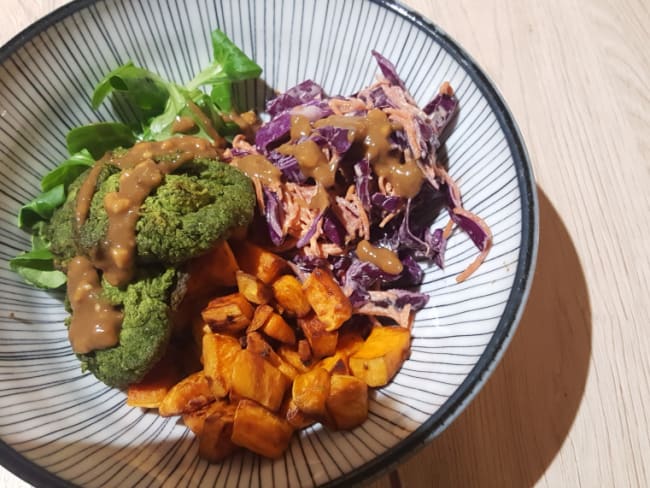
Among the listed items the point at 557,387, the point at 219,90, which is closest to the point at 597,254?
the point at 557,387

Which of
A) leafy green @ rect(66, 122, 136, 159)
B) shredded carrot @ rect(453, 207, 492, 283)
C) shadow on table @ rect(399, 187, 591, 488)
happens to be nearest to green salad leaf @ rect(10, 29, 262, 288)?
leafy green @ rect(66, 122, 136, 159)

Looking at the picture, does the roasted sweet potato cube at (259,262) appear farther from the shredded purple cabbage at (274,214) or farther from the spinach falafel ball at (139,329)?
the spinach falafel ball at (139,329)

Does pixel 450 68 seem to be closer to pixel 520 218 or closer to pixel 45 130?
pixel 520 218

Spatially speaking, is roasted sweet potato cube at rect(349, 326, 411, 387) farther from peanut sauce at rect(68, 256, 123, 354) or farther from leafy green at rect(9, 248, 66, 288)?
leafy green at rect(9, 248, 66, 288)

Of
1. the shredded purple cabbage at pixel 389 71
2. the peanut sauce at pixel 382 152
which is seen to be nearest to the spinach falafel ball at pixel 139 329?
the peanut sauce at pixel 382 152

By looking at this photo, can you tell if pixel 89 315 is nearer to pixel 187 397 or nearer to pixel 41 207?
pixel 187 397

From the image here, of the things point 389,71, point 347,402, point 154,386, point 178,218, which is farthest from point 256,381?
point 389,71
